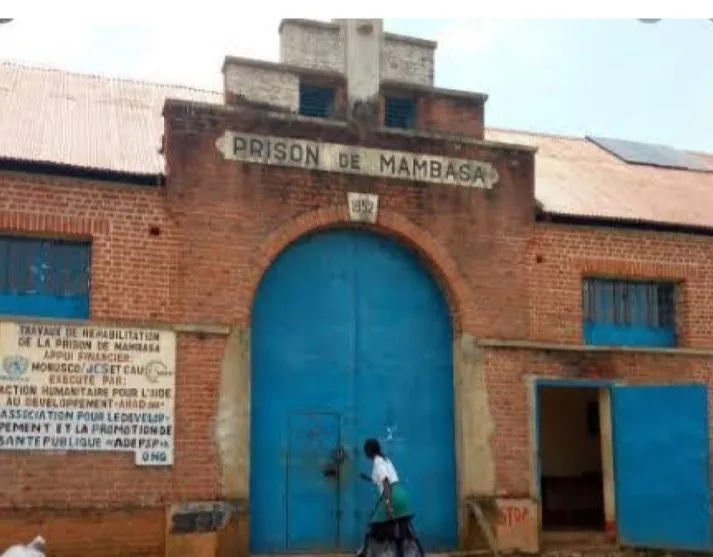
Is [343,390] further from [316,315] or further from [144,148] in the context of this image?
[144,148]

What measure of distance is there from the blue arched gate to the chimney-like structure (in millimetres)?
1820

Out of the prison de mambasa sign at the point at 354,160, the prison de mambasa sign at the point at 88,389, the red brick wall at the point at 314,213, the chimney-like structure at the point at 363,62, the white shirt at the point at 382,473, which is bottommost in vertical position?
the white shirt at the point at 382,473

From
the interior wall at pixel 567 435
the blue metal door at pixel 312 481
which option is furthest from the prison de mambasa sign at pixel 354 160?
the interior wall at pixel 567 435

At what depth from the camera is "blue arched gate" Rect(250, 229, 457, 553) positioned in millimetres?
13531

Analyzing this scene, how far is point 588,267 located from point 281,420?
203 inches

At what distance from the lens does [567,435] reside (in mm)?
19016

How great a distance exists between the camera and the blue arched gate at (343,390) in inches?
533

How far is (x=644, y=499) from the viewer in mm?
14547

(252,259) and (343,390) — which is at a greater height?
(252,259)

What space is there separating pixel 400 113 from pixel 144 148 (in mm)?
3779

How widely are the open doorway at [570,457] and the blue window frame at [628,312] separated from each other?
3.00 meters

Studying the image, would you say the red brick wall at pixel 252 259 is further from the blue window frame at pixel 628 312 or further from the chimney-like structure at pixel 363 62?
the chimney-like structure at pixel 363 62

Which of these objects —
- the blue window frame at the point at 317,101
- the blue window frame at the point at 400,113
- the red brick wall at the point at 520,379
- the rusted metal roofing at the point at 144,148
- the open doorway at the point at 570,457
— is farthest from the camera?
the open doorway at the point at 570,457

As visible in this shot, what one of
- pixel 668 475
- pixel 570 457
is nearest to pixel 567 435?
pixel 570 457
